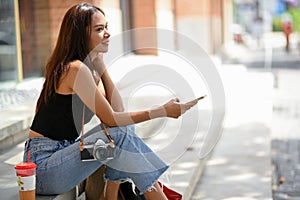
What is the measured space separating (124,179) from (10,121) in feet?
6.65

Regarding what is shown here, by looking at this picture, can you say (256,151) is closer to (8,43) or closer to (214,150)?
(214,150)

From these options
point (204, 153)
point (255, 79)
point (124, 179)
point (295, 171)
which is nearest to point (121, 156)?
point (124, 179)

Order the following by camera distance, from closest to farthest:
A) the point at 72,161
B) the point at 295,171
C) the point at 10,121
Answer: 1. the point at 72,161
2. the point at 10,121
3. the point at 295,171

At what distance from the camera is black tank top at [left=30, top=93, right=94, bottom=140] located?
10.9 feet

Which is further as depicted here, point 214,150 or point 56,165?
point 214,150

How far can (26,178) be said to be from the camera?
9.96ft

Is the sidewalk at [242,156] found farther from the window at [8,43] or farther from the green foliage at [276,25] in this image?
the green foliage at [276,25]

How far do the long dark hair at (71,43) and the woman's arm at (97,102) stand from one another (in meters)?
0.09

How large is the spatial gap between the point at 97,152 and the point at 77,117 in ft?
0.85

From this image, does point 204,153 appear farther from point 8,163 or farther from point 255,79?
point 255,79

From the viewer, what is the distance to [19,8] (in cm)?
761

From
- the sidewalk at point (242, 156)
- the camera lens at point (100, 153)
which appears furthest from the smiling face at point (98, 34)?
the sidewalk at point (242, 156)

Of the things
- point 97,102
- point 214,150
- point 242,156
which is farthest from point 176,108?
point 214,150

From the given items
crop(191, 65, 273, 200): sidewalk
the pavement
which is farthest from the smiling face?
crop(191, 65, 273, 200): sidewalk
